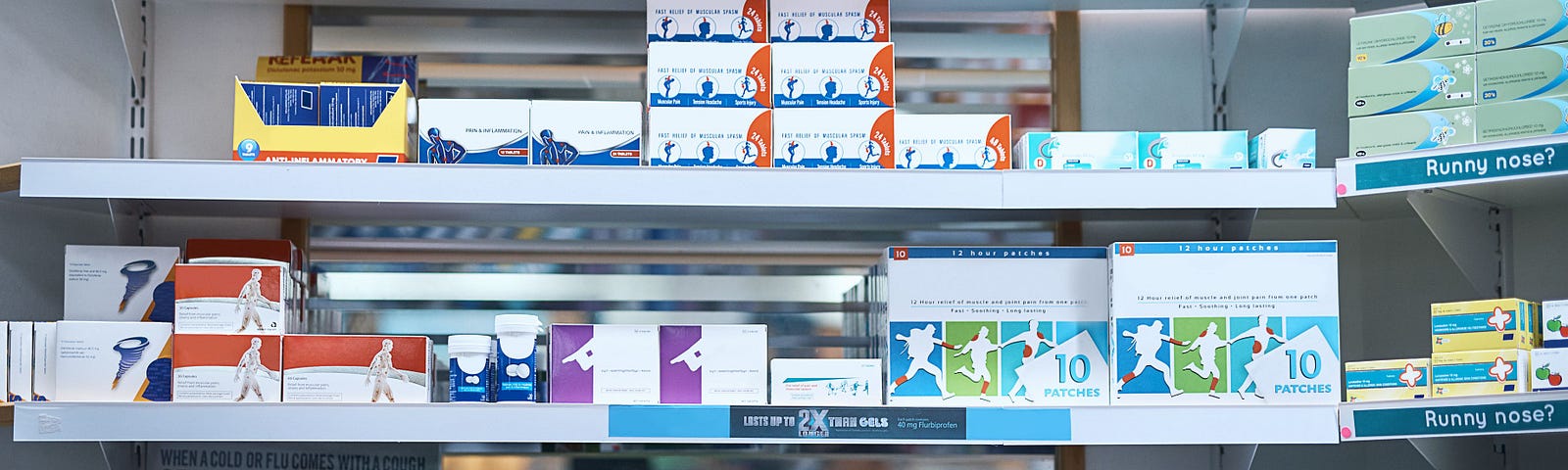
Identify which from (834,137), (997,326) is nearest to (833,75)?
(834,137)

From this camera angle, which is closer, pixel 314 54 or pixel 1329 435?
pixel 1329 435

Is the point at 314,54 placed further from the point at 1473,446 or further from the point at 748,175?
the point at 1473,446

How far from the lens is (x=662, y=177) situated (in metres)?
1.97

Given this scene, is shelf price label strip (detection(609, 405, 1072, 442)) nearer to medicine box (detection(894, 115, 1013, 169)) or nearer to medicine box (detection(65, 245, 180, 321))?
medicine box (detection(894, 115, 1013, 169))

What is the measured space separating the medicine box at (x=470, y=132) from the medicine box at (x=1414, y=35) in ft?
4.25

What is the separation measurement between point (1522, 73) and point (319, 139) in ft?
5.91

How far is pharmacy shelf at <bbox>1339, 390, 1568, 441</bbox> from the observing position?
70.9 inches

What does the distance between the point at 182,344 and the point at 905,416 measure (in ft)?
3.61

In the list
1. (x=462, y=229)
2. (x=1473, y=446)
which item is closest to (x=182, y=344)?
(x=462, y=229)

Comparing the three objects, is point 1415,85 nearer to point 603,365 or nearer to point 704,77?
point 704,77

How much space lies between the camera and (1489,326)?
1.89 metres

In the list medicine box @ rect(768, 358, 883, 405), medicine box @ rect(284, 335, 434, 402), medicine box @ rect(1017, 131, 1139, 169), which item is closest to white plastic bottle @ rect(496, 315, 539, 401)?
medicine box @ rect(284, 335, 434, 402)

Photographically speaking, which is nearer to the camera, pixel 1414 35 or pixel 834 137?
pixel 1414 35

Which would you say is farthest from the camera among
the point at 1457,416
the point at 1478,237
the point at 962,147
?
the point at 1478,237
